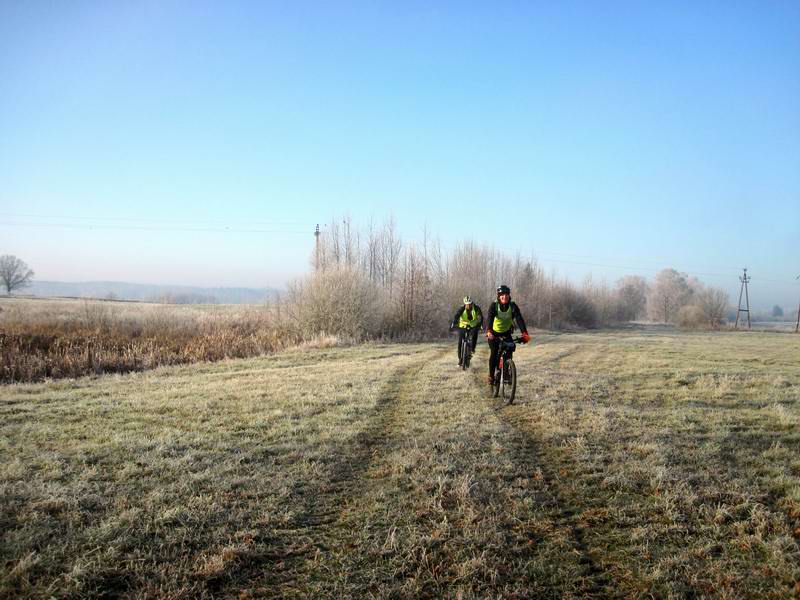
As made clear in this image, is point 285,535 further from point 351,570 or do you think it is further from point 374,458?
point 374,458

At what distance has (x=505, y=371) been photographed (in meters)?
9.73

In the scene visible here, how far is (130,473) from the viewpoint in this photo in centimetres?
546

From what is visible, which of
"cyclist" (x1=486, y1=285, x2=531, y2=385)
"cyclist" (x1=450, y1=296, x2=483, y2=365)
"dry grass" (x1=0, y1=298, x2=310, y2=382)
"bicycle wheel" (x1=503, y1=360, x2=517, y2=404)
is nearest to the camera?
"bicycle wheel" (x1=503, y1=360, x2=517, y2=404)

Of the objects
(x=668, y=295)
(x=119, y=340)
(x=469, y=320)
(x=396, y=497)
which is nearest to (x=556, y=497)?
(x=396, y=497)

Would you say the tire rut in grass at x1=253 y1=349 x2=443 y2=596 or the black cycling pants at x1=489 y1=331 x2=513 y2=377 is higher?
the black cycling pants at x1=489 y1=331 x2=513 y2=377

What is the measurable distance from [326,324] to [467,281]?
1629 centimetres

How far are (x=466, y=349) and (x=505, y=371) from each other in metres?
3.75

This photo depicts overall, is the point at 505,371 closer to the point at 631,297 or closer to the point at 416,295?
the point at 416,295

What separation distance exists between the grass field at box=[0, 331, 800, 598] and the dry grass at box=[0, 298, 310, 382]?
18.8ft

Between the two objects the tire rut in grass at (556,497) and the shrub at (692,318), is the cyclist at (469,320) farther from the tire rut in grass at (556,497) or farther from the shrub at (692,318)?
the shrub at (692,318)

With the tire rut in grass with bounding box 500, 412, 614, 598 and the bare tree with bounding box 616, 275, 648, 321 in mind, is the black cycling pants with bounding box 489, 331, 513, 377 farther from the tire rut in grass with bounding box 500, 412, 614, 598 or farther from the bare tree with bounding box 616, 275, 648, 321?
the bare tree with bounding box 616, 275, 648, 321

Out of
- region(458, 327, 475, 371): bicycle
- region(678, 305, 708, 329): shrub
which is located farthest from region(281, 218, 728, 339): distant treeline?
region(458, 327, 475, 371): bicycle

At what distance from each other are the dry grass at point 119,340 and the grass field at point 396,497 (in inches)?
226

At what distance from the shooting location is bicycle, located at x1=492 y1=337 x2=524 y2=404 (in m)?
9.58
